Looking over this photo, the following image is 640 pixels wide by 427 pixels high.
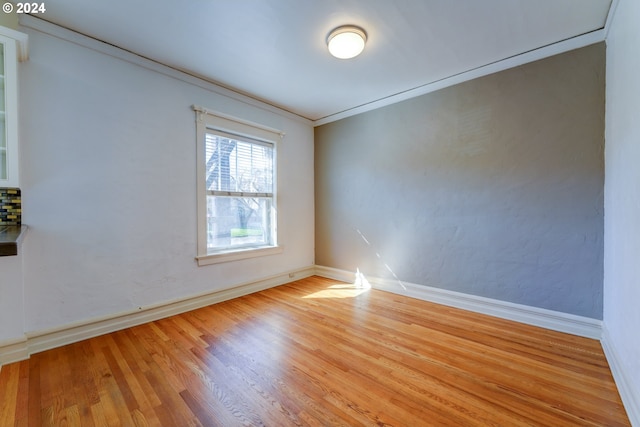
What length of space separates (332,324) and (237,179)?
7.00 feet

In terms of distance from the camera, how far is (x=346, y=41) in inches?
86.7

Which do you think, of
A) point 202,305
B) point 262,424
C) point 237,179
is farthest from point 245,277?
point 262,424

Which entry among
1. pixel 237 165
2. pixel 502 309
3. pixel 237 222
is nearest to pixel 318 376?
pixel 502 309

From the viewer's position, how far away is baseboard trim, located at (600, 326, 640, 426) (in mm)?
1319

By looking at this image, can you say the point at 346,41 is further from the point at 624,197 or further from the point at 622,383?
the point at 622,383

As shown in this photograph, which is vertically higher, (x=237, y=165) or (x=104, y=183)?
(x=237, y=165)

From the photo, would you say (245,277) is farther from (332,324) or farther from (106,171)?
(106,171)

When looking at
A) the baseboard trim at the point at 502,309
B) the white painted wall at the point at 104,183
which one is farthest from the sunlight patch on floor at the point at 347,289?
the white painted wall at the point at 104,183

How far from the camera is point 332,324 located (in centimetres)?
250

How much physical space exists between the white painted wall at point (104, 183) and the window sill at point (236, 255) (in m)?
0.09

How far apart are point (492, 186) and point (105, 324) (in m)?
4.00

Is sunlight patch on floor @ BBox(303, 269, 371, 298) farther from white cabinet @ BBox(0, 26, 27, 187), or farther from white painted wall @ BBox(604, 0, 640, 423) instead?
white cabinet @ BBox(0, 26, 27, 187)

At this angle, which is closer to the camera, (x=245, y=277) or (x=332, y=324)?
(x=332, y=324)

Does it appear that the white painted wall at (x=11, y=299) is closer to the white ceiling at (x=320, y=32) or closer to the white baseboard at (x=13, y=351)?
the white baseboard at (x=13, y=351)
